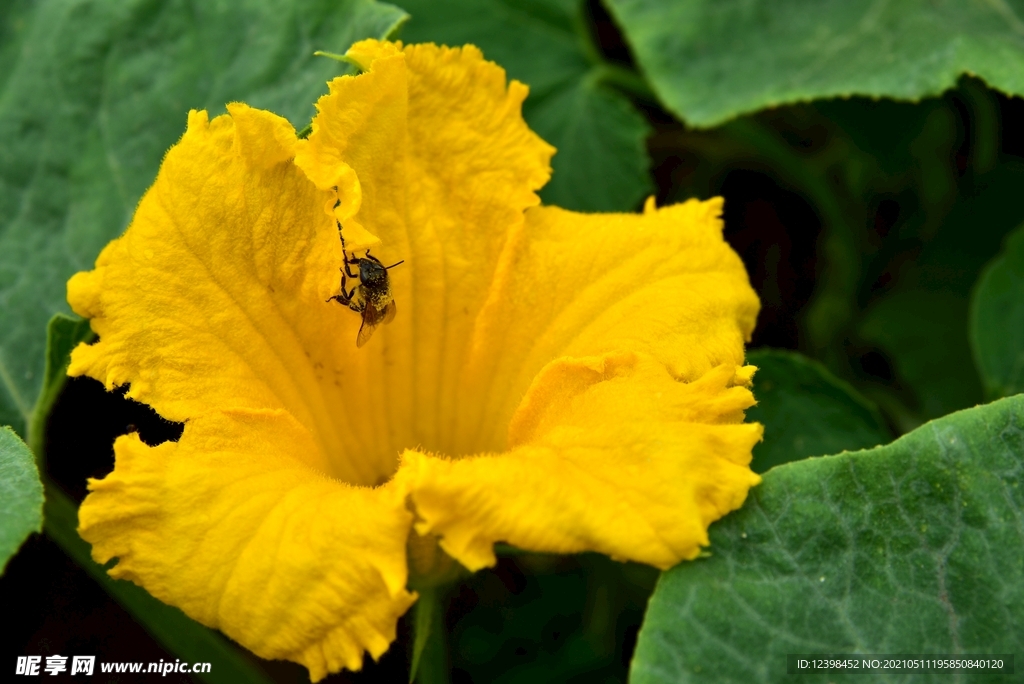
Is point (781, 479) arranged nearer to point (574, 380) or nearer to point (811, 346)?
point (574, 380)

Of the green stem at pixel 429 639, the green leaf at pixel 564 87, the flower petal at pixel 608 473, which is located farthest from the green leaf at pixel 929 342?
the green stem at pixel 429 639

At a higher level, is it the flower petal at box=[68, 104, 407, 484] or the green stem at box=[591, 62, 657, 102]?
the flower petal at box=[68, 104, 407, 484]

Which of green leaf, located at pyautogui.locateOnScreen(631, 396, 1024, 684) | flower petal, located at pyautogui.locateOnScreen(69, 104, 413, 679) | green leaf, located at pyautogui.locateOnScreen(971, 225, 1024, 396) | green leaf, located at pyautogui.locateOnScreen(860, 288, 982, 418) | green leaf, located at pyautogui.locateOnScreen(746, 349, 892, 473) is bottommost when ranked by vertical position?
green leaf, located at pyautogui.locateOnScreen(860, 288, 982, 418)

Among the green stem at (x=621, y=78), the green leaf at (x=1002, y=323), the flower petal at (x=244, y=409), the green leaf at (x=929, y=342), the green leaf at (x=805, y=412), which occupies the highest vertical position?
the flower petal at (x=244, y=409)

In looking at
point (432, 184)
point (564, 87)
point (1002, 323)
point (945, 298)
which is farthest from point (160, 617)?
point (945, 298)

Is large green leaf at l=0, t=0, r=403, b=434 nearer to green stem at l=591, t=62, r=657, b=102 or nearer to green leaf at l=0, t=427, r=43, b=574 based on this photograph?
green leaf at l=0, t=427, r=43, b=574

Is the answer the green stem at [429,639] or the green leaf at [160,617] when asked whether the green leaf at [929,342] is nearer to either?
the green stem at [429,639]

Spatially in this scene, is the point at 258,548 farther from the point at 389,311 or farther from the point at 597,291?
the point at 597,291

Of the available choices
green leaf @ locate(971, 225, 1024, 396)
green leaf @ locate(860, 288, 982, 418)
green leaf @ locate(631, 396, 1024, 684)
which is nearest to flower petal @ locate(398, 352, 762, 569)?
green leaf @ locate(631, 396, 1024, 684)
